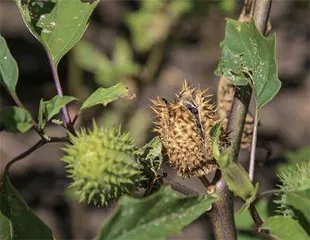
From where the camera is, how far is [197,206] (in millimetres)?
1455

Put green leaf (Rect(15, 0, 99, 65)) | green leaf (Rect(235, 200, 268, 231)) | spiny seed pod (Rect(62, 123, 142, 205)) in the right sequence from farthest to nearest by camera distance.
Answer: green leaf (Rect(235, 200, 268, 231))
green leaf (Rect(15, 0, 99, 65))
spiny seed pod (Rect(62, 123, 142, 205))

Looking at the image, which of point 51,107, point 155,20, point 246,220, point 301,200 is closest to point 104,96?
point 51,107

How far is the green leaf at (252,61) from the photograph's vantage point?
67.3 inches

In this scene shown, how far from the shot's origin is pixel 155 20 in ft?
12.9

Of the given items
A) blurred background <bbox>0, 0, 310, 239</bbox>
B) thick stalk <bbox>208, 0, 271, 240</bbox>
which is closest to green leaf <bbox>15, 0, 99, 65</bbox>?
thick stalk <bbox>208, 0, 271, 240</bbox>

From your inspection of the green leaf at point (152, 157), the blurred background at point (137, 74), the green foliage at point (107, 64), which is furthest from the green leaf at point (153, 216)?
the green foliage at point (107, 64)

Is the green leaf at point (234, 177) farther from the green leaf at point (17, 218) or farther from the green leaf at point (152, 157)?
the green leaf at point (17, 218)

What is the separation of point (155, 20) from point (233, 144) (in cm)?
232

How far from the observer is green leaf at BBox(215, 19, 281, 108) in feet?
5.61

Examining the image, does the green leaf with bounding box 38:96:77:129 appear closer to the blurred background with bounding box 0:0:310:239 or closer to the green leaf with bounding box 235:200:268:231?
the green leaf with bounding box 235:200:268:231

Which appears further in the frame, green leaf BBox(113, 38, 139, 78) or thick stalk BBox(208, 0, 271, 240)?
green leaf BBox(113, 38, 139, 78)

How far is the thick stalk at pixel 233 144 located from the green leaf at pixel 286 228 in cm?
7

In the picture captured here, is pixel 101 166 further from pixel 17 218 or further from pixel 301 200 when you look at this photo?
pixel 301 200

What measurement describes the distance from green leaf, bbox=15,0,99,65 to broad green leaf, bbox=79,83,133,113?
0.52 ft
